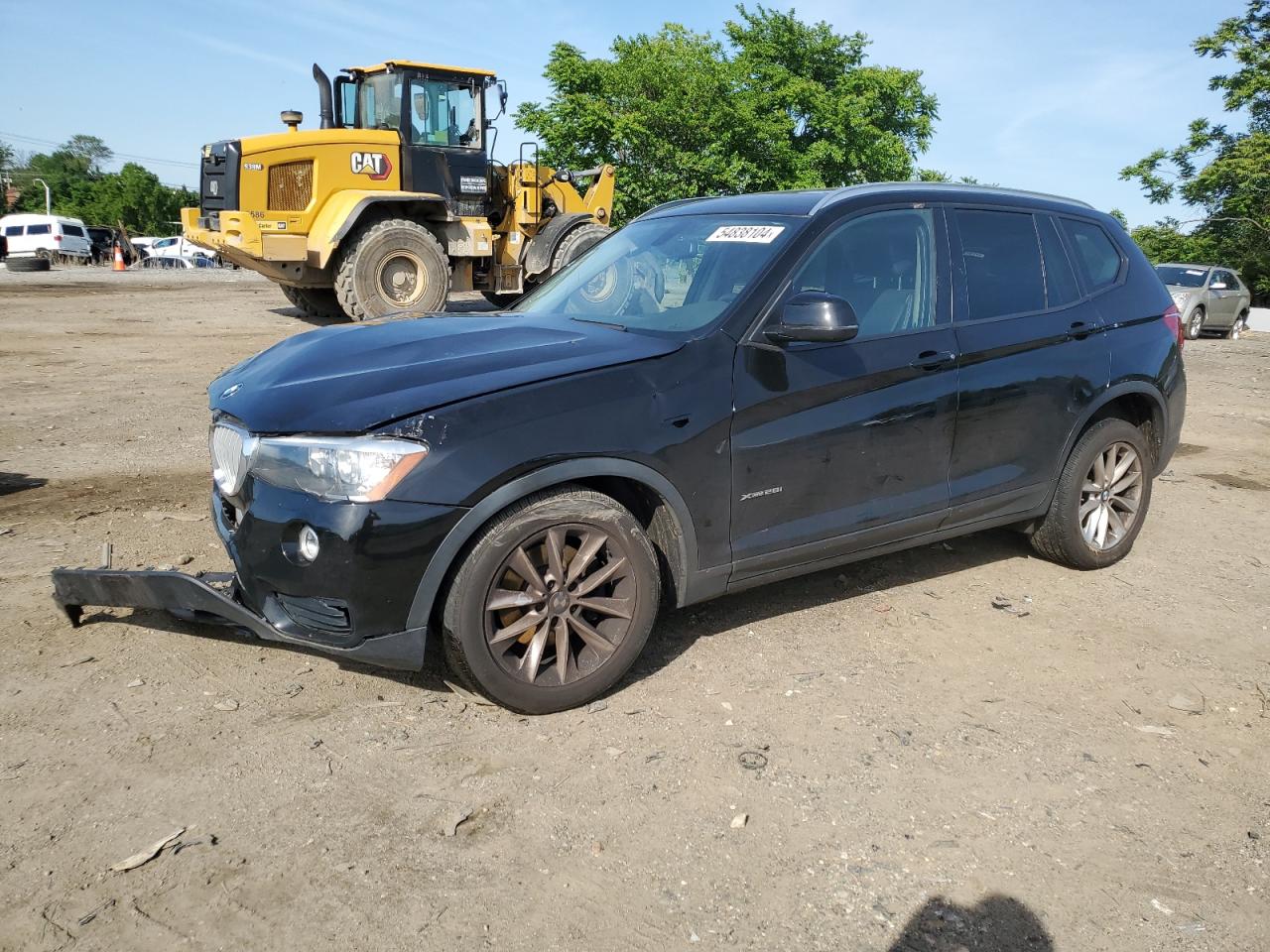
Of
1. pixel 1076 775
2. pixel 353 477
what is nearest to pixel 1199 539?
pixel 1076 775

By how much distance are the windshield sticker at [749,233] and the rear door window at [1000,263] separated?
3.16 feet

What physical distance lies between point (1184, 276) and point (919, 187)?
2016 centimetres

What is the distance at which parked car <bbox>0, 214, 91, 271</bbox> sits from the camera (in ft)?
135

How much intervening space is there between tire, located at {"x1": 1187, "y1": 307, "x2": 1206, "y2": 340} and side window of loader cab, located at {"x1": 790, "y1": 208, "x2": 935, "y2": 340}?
1917cm

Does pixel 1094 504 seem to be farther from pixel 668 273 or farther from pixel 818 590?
pixel 668 273

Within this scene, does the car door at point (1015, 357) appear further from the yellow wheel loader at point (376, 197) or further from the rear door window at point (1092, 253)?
the yellow wheel loader at point (376, 197)

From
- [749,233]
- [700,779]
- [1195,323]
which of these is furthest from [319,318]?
[1195,323]

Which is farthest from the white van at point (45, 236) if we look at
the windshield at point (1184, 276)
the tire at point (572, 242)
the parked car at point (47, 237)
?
the windshield at point (1184, 276)

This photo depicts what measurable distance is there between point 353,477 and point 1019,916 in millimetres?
2209

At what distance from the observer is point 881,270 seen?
4297 millimetres

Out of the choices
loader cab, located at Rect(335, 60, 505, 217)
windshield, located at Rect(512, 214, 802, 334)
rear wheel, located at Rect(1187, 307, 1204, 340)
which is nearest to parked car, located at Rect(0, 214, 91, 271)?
loader cab, located at Rect(335, 60, 505, 217)

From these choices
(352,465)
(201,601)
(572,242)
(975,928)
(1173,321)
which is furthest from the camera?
(572,242)

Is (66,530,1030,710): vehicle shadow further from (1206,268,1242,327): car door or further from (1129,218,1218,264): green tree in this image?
(1129,218,1218,264): green tree

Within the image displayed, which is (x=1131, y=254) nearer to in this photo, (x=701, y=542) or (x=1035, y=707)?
(x=1035, y=707)
